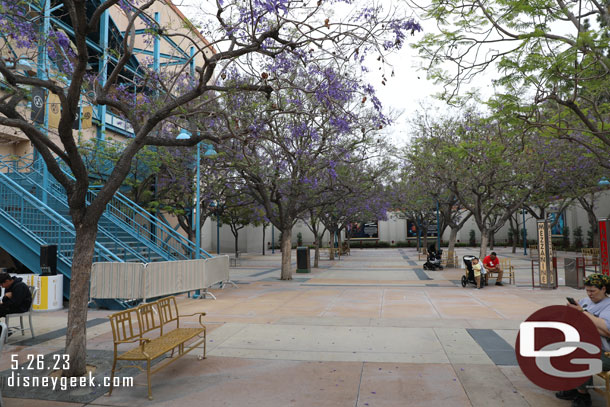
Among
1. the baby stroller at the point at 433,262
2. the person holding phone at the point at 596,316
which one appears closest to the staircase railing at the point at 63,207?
the person holding phone at the point at 596,316

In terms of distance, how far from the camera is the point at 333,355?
22.7 feet

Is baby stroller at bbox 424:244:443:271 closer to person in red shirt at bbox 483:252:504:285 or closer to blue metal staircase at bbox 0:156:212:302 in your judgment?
person in red shirt at bbox 483:252:504:285

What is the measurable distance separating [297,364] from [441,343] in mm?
2763

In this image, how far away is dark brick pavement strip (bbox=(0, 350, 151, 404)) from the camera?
525 cm

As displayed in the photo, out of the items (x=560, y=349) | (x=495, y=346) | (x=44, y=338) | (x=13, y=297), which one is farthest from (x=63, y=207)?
(x=560, y=349)

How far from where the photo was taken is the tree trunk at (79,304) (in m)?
5.88

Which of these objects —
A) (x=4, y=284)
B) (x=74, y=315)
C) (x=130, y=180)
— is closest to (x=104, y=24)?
(x=130, y=180)

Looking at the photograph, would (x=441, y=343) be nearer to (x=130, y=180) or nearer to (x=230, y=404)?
(x=230, y=404)

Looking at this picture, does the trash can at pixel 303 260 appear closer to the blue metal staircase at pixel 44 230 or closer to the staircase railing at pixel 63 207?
the blue metal staircase at pixel 44 230

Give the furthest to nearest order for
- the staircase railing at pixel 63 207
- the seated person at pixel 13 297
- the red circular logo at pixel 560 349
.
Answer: the staircase railing at pixel 63 207
the seated person at pixel 13 297
the red circular logo at pixel 560 349

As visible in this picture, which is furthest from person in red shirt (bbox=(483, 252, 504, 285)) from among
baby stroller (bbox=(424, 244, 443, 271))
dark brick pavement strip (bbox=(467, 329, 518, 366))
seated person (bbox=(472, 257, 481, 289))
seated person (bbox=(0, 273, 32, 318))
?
seated person (bbox=(0, 273, 32, 318))

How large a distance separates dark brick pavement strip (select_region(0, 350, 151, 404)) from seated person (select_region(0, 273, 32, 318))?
1.54m

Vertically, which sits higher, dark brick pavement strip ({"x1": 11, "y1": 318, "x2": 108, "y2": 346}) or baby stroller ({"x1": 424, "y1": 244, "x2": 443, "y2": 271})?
baby stroller ({"x1": 424, "y1": 244, "x2": 443, "y2": 271})

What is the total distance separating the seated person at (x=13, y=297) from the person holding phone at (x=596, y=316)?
27.2ft
